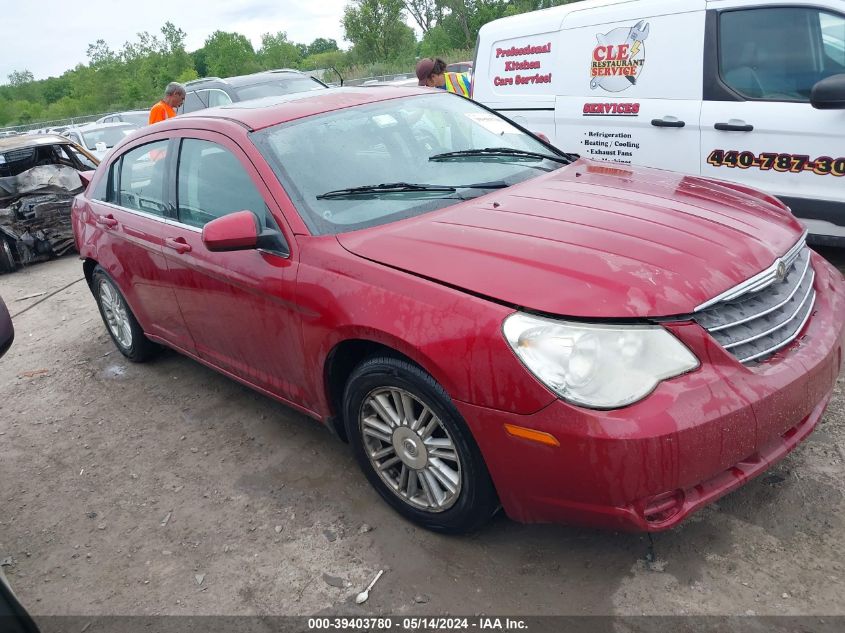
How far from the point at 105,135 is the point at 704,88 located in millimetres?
12827

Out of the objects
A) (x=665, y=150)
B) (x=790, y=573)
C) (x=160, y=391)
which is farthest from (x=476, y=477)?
(x=665, y=150)

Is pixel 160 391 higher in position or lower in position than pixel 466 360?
lower

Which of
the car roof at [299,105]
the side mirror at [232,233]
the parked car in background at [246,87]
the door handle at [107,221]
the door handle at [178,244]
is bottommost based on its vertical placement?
the door handle at [178,244]

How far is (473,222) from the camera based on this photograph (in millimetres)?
2881

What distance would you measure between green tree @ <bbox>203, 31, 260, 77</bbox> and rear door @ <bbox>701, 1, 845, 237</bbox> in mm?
57868

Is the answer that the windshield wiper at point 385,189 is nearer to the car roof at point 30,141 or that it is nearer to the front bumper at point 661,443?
the front bumper at point 661,443

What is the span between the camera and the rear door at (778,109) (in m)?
4.57

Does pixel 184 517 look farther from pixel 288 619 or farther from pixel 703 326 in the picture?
pixel 703 326

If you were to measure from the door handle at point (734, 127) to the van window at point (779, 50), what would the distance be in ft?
0.65

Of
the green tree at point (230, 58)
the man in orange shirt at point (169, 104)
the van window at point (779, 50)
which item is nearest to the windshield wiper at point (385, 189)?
the van window at point (779, 50)

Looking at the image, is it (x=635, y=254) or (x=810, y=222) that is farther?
(x=810, y=222)

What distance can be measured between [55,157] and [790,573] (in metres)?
9.94

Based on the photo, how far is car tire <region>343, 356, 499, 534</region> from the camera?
256cm

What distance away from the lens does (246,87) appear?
10.6 metres
